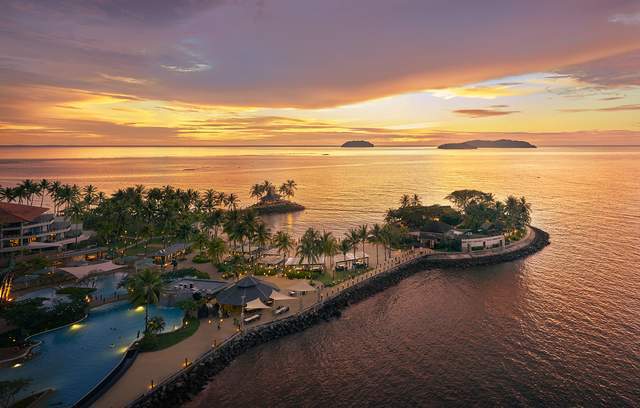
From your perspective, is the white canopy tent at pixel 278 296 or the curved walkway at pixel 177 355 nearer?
the curved walkway at pixel 177 355

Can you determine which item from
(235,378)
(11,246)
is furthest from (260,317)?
(11,246)

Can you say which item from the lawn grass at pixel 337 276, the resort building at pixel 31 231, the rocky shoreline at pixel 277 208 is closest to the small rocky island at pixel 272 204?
the rocky shoreline at pixel 277 208

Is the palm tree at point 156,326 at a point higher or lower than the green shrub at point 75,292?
lower

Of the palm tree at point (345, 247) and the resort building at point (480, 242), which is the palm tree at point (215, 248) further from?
the resort building at point (480, 242)

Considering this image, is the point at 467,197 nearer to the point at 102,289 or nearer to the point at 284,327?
the point at 284,327

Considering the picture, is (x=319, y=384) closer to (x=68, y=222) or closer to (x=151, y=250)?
(x=151, y=250)

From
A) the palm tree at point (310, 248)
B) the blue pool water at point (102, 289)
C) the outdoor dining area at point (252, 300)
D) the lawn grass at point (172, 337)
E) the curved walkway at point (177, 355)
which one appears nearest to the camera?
the curved walkway at point (177, 355)

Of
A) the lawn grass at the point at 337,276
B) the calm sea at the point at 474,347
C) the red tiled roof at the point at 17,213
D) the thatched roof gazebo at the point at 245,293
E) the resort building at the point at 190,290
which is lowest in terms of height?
the calm sea at the point at 474,347
